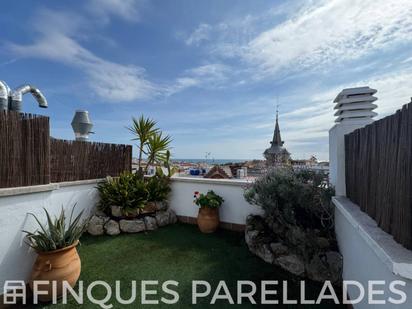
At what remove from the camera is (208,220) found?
452cm

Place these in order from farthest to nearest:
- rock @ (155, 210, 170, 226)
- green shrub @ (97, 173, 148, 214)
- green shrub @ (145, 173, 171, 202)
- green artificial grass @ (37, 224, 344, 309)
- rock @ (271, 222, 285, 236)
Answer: green shrub @ (145, 173, 171, 202) < rock @ (155, 210, 170, 226) < green shrub @ (97, 173, 148, 214) < rock @ (271, 222, 285, 236) < green artificial grass @ (37, 224, 344, 309)

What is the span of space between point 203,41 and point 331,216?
5472mm

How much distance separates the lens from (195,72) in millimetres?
7473

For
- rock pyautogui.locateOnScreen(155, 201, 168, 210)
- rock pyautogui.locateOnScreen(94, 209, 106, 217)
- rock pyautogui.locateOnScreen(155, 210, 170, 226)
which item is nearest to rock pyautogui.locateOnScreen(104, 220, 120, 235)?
rock pyautogui.locateOnScreen(94, 209, 106, 217)

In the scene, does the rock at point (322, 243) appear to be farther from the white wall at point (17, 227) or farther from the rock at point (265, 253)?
A: the white wall at point (17, 227)

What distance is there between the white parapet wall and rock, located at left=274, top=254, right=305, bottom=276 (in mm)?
534

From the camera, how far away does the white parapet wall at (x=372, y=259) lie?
3.57ft

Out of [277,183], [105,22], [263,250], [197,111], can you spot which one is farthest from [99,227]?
[197,111]

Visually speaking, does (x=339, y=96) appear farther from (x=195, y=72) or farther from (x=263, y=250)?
(x=195, y=72)

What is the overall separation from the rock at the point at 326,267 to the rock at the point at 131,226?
3383mm

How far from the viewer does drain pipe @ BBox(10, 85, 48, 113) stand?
2.99m

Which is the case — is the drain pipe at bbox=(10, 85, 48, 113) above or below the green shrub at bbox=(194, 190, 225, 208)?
above

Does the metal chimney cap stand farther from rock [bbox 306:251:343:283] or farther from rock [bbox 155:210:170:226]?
rock [bbox 306:251:343:283]

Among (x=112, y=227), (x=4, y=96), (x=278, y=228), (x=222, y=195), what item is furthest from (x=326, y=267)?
(x=4, y=96)
